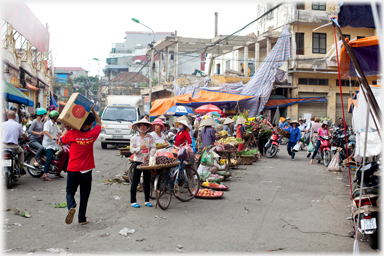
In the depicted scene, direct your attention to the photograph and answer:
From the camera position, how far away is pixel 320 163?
14.6 meters

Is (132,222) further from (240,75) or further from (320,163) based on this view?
(240,75)

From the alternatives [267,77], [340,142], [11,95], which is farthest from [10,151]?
[267,77]

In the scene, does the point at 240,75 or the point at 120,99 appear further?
the point at 240,75

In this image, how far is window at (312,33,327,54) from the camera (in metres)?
29.5

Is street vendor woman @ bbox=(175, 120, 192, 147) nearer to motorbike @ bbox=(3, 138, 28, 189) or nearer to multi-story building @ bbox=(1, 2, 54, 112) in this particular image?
motorbike @ bbox=(3, 138, 28, 189)

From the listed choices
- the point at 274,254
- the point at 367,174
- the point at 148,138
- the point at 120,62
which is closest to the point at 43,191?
the point at 148,138

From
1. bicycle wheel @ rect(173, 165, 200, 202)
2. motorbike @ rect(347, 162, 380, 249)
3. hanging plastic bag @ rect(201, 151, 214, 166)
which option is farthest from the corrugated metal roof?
motorbike @ rect(347, 162, 380, 249)

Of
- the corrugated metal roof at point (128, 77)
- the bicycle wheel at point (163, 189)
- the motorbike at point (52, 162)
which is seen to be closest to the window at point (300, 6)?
the motorbike at point (52, 162)

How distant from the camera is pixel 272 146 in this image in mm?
16203

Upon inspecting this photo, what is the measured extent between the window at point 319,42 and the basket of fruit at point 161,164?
25.9 meters

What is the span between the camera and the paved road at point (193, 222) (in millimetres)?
4781

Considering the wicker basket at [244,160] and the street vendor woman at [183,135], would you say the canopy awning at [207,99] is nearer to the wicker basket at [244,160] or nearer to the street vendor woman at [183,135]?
the wicker basket at [244,160]

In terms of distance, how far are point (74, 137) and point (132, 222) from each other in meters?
1.71

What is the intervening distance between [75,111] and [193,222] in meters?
2.69
